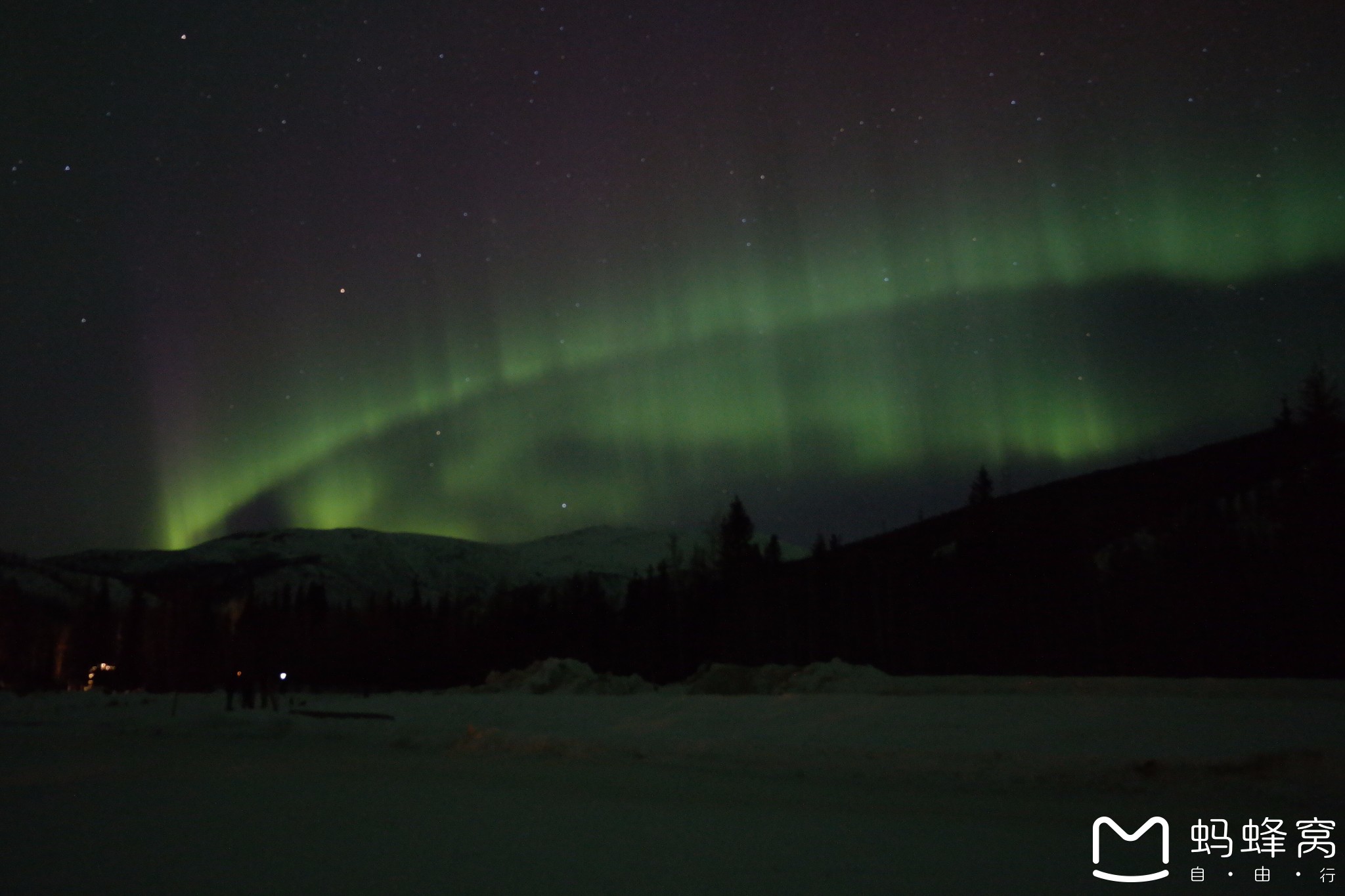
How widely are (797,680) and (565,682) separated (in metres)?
16.0

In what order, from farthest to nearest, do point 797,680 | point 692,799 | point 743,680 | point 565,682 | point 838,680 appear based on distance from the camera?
point 565,682
point 743,680
point 797,680
point 838,680
point 692,799

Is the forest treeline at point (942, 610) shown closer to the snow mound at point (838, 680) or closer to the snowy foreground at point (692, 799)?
the snow mound at point (838, 680)

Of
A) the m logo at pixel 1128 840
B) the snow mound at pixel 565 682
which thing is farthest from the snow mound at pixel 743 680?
the m logo at pixel 1128 840

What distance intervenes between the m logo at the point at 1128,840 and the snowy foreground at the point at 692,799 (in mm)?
123

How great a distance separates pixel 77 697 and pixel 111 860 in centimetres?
5637

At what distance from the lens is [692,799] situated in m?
11.3

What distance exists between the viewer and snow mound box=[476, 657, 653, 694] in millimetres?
49750

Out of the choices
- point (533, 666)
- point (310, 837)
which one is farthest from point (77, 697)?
point (310, 837)

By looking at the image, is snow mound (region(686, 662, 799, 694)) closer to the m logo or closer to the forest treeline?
the forest treeline

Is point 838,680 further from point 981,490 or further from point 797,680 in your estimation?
point 981,490

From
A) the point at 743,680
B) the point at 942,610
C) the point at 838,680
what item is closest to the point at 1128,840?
the point at 838,680

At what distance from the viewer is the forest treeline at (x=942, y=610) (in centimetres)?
3925

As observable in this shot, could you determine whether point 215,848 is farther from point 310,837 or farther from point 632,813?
point 632,813

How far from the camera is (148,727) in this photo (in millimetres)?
25141
